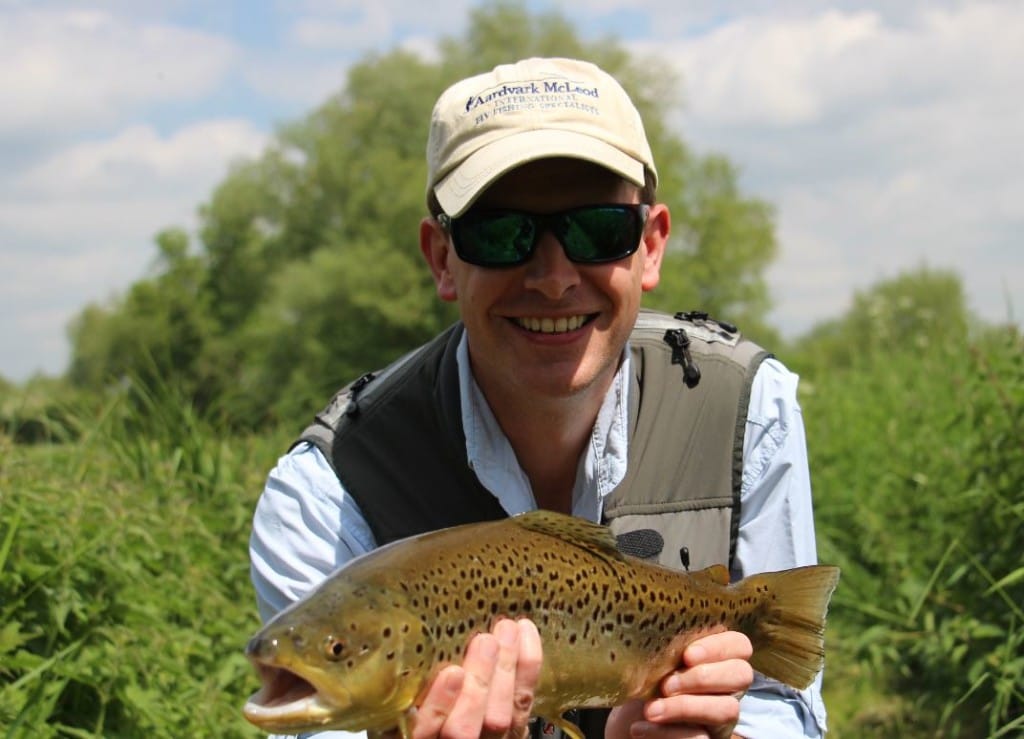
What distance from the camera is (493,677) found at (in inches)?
79.0

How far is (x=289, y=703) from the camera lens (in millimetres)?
1799

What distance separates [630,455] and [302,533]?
31.6 inches

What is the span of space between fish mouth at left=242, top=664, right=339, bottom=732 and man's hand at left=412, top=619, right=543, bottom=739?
21 cm

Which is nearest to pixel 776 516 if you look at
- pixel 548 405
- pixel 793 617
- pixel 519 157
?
pixel 793 617

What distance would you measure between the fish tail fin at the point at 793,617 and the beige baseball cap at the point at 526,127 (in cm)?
95

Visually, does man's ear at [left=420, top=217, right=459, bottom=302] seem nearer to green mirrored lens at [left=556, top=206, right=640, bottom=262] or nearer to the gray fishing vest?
the gray fishing vest

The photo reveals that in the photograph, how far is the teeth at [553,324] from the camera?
9.25 ft

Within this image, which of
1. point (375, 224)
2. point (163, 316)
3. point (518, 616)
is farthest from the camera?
point (163, 316)

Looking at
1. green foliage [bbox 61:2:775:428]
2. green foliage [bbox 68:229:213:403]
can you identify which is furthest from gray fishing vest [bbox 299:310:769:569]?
green foliage [bbox 68:229:213:403]

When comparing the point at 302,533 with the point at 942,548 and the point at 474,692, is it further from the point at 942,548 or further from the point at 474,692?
the point at 942,548

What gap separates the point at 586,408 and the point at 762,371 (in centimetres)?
51

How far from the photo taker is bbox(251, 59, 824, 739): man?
2791mm

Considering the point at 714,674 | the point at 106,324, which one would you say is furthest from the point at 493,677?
the point at 106,324

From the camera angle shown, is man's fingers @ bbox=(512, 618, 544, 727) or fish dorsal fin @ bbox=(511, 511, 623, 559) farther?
fish dorsal fin @ bbox=(511, 511, 623, 559)
